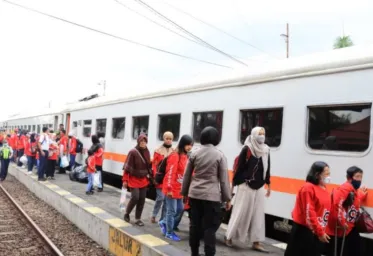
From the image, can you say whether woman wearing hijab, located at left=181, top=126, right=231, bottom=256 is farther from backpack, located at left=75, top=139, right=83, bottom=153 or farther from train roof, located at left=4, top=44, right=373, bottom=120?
backpack, located at left=75, top=139, right=83, bottom=153

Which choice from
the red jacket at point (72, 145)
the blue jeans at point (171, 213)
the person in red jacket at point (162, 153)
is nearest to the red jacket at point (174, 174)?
the blue jeans at point (171, 213)

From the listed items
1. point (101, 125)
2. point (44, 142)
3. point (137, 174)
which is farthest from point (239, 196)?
point (101, 125)

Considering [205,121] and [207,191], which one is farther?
[205,121]

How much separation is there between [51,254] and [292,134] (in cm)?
388

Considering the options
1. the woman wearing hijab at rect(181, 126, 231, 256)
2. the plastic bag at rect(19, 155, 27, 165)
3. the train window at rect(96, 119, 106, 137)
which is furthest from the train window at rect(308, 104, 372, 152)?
the plastic bag at rect(19, 155, 27, 165)

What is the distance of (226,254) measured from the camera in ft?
15.8

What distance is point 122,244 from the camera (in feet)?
18.1

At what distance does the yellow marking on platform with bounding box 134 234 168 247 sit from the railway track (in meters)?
1.33

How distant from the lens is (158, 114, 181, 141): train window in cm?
806

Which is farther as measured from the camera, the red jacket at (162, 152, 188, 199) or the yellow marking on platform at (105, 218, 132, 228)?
the yellow marking on platform at (105, 218, 132, 228)

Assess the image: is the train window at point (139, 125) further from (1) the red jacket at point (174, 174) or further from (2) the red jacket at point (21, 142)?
(2) the red jacket at point (21, 142)

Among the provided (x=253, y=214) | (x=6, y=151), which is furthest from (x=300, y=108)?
(x=6, y=151)

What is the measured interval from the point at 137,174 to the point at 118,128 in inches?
197

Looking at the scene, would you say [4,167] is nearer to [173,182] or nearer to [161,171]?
[161,171]
